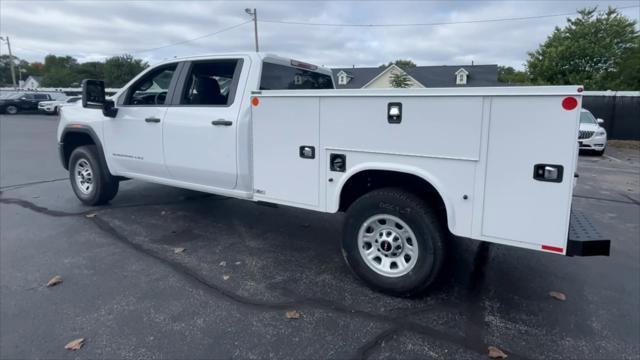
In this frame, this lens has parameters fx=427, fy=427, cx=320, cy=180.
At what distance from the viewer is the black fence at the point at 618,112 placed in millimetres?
19281

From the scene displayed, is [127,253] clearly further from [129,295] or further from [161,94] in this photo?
[161,94]

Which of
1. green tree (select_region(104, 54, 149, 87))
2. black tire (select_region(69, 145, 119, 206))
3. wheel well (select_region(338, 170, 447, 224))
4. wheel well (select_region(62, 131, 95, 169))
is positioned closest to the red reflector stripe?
wheel well (select_region(338, 170, 447, 224))

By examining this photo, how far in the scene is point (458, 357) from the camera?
9.41 ft

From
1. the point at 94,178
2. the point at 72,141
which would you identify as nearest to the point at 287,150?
the point at 94,178

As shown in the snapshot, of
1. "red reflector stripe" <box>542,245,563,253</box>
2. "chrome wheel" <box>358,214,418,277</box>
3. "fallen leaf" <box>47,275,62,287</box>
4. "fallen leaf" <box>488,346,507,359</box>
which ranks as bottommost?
"fallen leaf" <box>488,346,507,359</box>

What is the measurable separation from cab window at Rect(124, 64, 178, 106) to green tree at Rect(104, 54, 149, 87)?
65008mm

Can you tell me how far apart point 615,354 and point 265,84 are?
3.83 metres

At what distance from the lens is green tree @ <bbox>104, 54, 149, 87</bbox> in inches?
2554

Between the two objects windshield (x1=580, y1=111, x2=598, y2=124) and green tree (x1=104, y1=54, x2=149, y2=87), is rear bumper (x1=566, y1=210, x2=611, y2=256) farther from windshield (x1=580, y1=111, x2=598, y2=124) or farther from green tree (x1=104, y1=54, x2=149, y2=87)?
green tree (x1=104, y1=54, x2=149, y2=87)

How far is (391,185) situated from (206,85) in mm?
2614

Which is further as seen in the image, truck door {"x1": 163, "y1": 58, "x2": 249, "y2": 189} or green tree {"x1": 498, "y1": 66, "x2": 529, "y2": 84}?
green tree {"x1": 498, "y1": 66, "x2": 529, "y2": 84}

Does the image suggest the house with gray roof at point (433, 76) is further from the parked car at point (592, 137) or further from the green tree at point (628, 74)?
the parked car at point (592, 137)

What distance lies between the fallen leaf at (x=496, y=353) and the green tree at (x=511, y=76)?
46.5m

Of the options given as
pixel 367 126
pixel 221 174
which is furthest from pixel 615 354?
pixel 221 174
